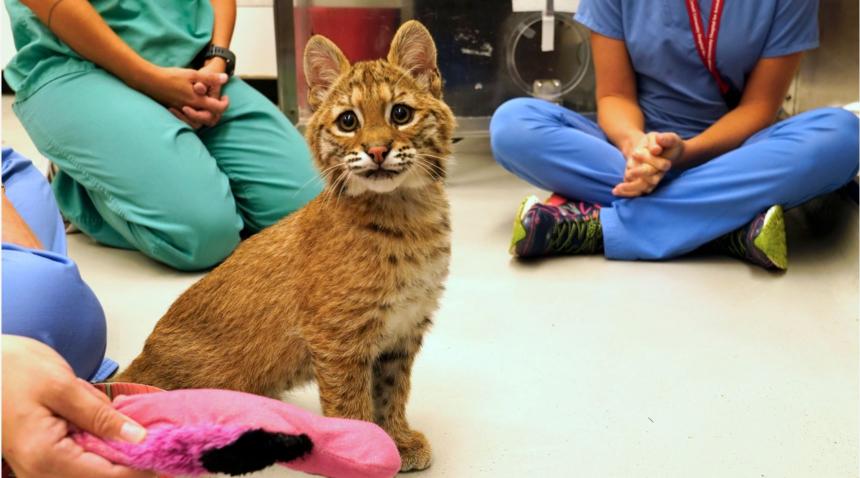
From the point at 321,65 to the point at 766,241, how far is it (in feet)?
4.40

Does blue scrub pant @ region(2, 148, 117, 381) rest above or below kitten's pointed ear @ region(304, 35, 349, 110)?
below

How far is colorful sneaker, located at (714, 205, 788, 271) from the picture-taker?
7.36 feet

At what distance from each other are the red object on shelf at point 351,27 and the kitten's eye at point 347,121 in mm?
1831

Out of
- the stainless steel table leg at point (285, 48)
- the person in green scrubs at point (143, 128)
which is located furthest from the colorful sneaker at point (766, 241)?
the stainless steel table leg at point (285, 48)

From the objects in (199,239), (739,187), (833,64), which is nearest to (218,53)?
(199,239)

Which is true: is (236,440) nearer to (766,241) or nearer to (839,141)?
(766,241)

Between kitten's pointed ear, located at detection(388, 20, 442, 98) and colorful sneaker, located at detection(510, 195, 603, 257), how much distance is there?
3.13 ft

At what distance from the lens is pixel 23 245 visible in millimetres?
1323

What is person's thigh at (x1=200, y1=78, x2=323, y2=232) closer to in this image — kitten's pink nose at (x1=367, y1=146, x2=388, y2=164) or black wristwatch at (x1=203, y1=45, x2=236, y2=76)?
black wristwatch at (x1=203, y1=45, x2=236, y2=76)

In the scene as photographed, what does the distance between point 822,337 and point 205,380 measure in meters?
1.32

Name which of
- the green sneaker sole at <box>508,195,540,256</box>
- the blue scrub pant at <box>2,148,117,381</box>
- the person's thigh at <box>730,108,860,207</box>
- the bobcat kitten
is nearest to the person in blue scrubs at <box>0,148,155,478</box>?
the blue scrub pant at <box>2,148,117,381</box>

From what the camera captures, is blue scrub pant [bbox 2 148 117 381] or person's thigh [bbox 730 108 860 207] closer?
blue scrub pant [bbox 2 148 117 381]

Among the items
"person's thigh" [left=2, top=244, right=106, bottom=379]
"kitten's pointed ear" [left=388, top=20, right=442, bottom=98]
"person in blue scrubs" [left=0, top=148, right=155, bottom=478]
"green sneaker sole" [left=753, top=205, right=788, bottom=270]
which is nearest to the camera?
"person in blue scrubs" [left=0, top=148, right=155, bottom=478]

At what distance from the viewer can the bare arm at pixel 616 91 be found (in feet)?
8.37
